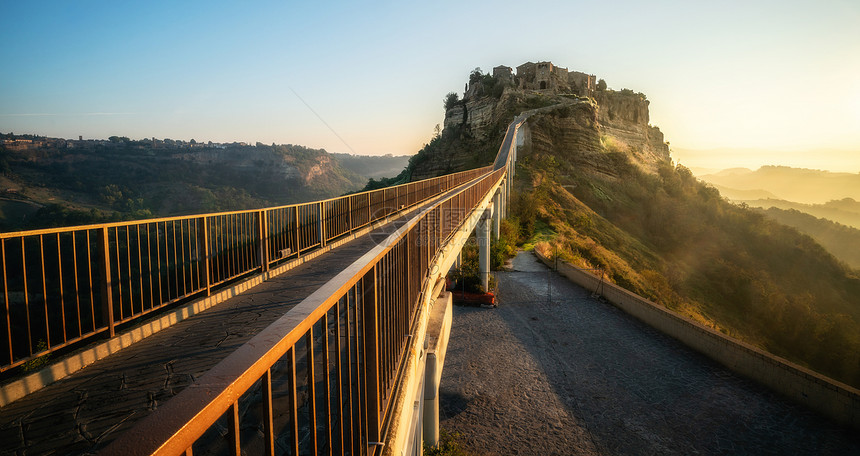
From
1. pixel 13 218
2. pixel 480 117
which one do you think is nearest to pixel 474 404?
pixel 480 117

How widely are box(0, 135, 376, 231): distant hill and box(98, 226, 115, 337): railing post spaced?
57.1 meters

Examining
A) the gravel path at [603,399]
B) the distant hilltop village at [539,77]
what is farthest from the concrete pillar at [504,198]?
the distant hilltop village at [539,77]

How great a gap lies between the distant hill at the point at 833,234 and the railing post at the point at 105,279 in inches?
4119

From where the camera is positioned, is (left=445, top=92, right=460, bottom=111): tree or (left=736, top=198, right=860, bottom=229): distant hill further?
(left=736, top=198, right=860, bottom=229): distant hill

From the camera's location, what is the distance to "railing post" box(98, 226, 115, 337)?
14.3 feet

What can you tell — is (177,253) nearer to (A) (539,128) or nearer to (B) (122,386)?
(B) (122,386)

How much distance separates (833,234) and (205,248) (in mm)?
131218

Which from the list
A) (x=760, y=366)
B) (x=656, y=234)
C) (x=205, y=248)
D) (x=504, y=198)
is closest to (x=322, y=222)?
(x=205, y=248)

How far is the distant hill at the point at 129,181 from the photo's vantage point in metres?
63.6

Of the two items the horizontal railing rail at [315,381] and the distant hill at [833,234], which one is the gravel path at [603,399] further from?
the distant hill at [833,234]

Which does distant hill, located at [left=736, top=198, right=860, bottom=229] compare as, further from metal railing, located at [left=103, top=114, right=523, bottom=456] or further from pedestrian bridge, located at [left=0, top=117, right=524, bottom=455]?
metal railing, located at [left=103, top=114, right=523, bottom=456]

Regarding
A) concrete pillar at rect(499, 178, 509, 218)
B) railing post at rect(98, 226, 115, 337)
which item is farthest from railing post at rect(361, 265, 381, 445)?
concrete pillar at rect(499, 178, 509, 218)

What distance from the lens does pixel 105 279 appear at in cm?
448

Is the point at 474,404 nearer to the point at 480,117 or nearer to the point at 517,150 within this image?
the point at 517,150
